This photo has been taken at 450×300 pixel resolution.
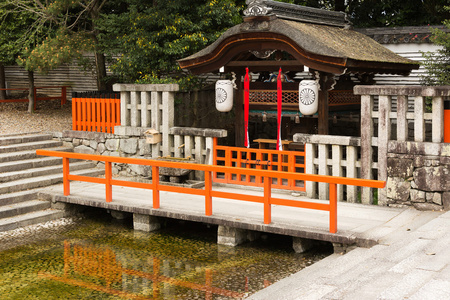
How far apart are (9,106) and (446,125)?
15.7 meters

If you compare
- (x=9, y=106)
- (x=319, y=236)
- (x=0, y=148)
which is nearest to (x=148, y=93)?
(x=0, y=148)

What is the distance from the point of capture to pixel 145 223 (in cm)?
1154

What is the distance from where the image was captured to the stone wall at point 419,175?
1036 centimetres

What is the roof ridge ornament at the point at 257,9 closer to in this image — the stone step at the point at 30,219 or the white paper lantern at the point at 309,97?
the white paper lantern at the point at 309,97

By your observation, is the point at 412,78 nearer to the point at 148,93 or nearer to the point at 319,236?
the point at 148,93

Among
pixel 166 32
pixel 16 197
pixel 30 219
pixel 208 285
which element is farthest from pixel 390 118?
pixel 16 197

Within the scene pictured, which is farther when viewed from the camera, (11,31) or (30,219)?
(11,31)

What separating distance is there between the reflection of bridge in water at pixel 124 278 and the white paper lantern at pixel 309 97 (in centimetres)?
476

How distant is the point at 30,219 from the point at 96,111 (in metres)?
4.58

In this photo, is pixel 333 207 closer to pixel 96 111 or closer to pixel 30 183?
pixel 30 183

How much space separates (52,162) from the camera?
14.6m

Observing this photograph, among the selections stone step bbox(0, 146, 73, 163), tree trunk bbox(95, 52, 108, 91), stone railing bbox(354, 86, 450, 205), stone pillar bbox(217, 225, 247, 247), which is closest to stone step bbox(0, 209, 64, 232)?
stone step bbox(0, 146, 73, 163)

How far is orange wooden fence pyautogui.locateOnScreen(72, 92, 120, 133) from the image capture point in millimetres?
15125

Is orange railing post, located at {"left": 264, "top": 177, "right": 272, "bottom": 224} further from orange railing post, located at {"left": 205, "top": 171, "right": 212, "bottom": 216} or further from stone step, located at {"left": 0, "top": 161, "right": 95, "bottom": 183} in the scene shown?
stone step, located at {"left": 0, "top": 161, "right": 95, "bottom": 183}
